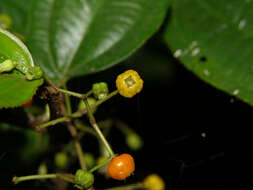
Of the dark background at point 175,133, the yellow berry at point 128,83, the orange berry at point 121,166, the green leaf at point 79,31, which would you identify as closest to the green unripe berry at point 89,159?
the dark background at point 175,133

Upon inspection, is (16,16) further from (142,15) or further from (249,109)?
(249,109)

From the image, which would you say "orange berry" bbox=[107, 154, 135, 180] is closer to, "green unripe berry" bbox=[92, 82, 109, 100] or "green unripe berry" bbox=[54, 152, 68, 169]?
"green unripe berry" bbox=[92, 82, 109, 100]

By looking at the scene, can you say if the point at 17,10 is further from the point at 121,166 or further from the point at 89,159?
the point at 121,166

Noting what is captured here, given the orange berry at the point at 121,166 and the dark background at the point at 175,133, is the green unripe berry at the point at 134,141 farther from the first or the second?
the orange berry at the point at 121,166

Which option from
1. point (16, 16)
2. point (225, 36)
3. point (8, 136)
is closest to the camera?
point (225, 36)

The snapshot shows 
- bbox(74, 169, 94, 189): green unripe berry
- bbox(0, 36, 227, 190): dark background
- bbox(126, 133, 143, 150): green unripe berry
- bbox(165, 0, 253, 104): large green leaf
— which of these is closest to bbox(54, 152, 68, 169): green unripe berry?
bbox(0, 36, 227, 190): dark background

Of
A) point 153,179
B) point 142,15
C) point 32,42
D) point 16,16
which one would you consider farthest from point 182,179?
point 16,16

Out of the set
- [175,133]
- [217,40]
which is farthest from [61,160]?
[217,40]
